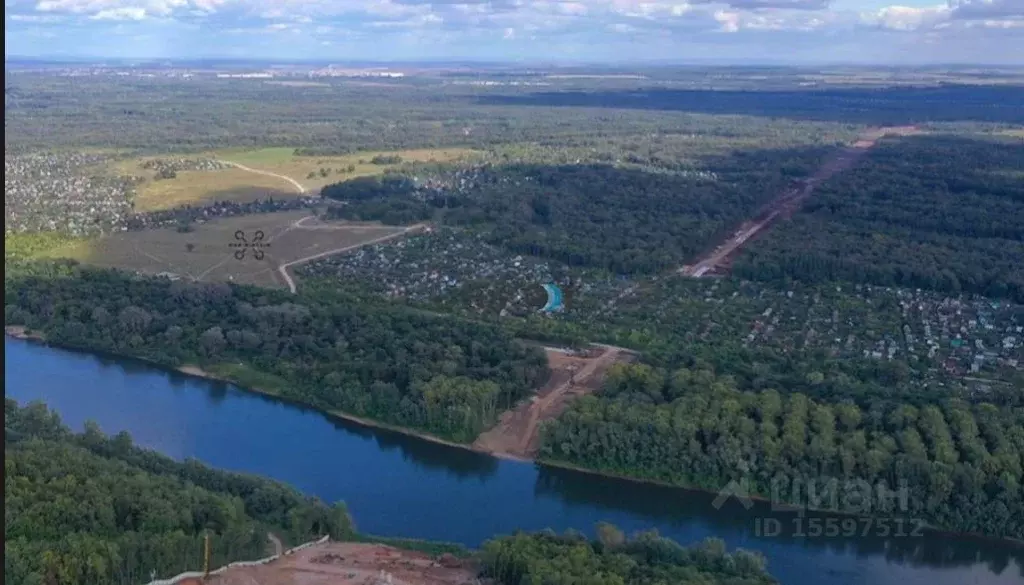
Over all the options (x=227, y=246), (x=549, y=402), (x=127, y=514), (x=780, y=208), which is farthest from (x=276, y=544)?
(x=780, y=208)

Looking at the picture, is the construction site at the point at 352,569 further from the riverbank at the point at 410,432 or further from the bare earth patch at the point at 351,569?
the riverbank at the point at 410,432

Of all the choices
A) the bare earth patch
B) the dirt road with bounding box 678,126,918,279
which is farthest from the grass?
the bare earth patch

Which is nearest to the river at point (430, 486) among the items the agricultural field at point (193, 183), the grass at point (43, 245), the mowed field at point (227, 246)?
the mowed field at point (227, 246)

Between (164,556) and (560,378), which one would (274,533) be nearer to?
(164,556)

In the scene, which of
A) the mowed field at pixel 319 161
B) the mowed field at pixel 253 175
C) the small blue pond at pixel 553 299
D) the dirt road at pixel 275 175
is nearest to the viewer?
the small blue pond at pixel 553 299

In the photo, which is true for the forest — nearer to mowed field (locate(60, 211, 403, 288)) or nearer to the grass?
mowed field (locate(60, 211, 403, 288))

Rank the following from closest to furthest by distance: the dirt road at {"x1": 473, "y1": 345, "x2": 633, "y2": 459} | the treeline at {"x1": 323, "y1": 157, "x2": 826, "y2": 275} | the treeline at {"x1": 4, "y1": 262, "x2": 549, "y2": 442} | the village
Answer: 1. the dirt road at {"x1": 473, "y1": 345, "x2": 633, "y2": 459}
2. the treeline at {"x1": 4, "y1": 262, "x2": 549, "y2": 442}
3. the treeline at {"x1": 323, "y1": 157, "x2": 826, "y2": 275}
4. the village

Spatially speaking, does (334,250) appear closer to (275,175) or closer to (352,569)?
(275,175)
